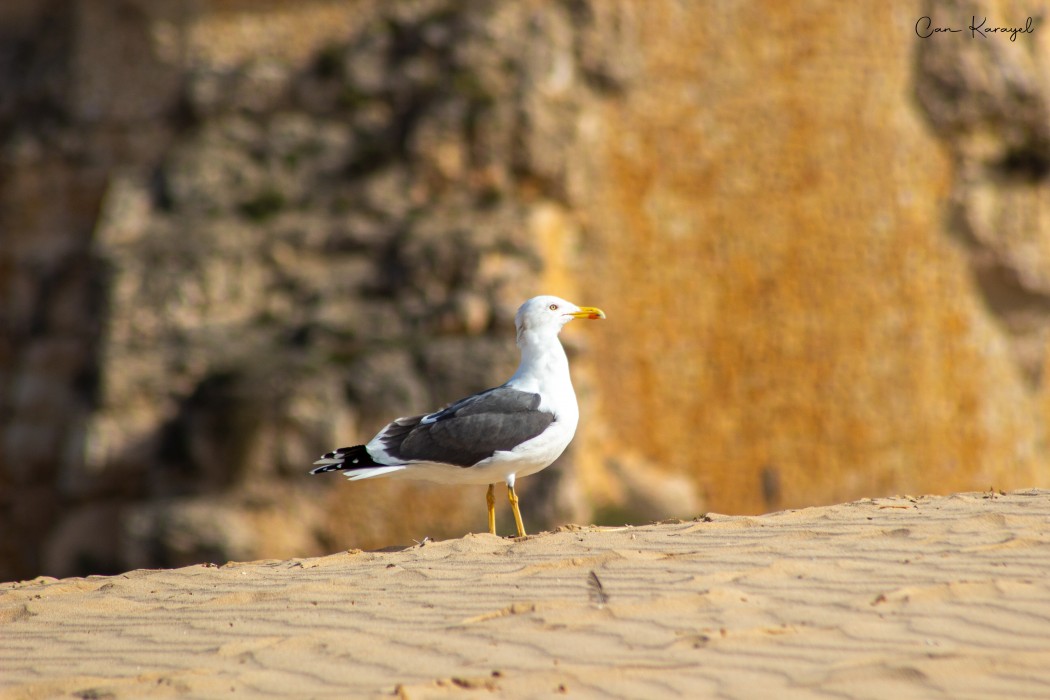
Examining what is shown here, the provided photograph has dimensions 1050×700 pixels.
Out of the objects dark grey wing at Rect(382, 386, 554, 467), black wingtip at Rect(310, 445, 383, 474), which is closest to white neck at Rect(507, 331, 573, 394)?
dark grey wing at Rect(382, 386, 554, 467)

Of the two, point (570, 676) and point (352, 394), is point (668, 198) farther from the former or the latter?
point (570, 676)

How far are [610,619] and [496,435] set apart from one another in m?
2.35

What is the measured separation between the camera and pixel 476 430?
6.98 metres

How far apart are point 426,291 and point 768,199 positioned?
436 cm

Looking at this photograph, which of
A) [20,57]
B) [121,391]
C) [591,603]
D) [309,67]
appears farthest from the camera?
[20,57]

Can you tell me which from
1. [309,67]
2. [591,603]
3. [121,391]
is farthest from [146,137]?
[591,603]

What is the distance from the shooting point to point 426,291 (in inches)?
558

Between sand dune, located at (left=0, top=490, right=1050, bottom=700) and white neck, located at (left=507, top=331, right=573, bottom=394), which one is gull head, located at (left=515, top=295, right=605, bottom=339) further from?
sand dune, located at (left=0, top=490, right=1050, bottom=700)

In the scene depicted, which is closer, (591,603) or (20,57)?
(591,603)

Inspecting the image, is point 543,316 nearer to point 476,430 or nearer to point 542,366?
point 542,366
